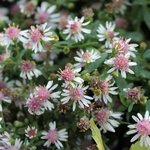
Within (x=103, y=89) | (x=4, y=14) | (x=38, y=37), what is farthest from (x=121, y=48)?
(x=4, y=14)

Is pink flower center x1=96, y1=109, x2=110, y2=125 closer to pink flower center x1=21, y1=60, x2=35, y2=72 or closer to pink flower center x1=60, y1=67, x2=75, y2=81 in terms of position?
pink flower center x1=60, y1=67, x2=75, y2=81

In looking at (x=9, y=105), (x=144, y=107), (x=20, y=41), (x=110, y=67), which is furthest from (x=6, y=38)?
(x=144, y=107)

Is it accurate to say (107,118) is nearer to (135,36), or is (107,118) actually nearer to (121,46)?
(121,46)

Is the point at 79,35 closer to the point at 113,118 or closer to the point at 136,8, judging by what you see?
the point at 113,118

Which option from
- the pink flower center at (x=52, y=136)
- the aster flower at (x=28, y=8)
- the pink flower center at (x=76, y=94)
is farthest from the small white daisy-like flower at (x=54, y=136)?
the aster flower at (x=28, y=8)

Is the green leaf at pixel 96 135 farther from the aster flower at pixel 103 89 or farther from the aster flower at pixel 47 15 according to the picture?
the aster flower at pixel 47 15

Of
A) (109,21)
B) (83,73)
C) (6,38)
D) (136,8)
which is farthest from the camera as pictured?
(136,8)
